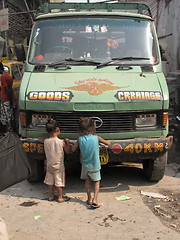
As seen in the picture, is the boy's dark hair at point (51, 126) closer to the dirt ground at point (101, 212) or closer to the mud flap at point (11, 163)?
the mud flap at point (11, 163)

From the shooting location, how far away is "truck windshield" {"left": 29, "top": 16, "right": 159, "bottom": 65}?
5.41 metres

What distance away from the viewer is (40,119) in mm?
4684

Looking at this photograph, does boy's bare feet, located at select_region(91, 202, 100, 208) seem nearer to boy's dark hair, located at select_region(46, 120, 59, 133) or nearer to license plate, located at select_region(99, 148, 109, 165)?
license plate, located at select_region(99, 148, 109, 165)

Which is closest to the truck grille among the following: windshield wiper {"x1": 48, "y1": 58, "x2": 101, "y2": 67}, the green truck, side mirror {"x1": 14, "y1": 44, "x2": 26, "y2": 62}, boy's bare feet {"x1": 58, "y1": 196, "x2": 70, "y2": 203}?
the green truck

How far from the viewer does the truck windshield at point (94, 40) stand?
5414 mm

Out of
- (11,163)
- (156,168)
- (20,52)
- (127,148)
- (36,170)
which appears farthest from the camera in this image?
(20,52)

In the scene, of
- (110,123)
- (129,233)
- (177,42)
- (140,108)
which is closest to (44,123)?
(110,123)

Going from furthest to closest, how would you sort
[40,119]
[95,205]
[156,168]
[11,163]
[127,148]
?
1. [156,168]
2. [40,119]
3. [127,148]
4. [95,205]
5. [11,163]

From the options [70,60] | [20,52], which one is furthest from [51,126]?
[20,52]

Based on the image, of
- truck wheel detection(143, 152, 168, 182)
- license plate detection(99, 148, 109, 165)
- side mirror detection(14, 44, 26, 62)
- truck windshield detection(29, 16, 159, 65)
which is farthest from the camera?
side mirror detection(14, 44, 26, 62)

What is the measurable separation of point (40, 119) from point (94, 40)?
1705mm

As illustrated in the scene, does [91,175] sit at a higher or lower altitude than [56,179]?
higher

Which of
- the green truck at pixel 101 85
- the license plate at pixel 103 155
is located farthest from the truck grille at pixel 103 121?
the license plate at pixel 103 155

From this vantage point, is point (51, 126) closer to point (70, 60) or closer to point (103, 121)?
point (103, 121)
